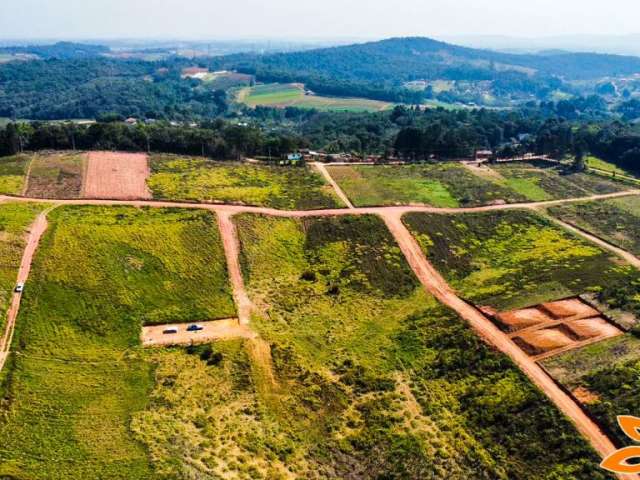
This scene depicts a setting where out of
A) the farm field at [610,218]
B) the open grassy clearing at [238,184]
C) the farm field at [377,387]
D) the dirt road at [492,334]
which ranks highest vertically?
the open grassy clearing at [238,184]

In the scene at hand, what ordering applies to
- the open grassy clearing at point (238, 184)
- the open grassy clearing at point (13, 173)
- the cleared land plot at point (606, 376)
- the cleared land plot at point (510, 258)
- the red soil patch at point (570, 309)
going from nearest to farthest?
the cleared land plot at point (606, 376) → the red soil patch at point (570, 309) → the cleared land plot at point (510, 258) → the open grassy clearing at point (13, 173) → the open grassy clearing at point (238, 184)

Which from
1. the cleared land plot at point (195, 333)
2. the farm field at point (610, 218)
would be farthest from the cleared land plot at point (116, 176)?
the farm field at point (610, 218)

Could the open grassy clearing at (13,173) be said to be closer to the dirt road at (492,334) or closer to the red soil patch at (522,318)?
the dirt road at (492,334)

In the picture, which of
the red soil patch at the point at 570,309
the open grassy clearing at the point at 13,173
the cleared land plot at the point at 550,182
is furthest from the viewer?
Answer: the cleared land plot at the point at 550,182

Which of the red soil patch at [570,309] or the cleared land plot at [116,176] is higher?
the cleared land plot at [116,176]

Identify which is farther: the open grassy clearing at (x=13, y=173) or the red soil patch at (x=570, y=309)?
the open grassy clearing at (x=13, y=173)

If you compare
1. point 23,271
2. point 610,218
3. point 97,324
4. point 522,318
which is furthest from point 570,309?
point 23,271

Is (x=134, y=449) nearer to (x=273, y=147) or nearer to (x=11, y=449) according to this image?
(x=11, y=449)
